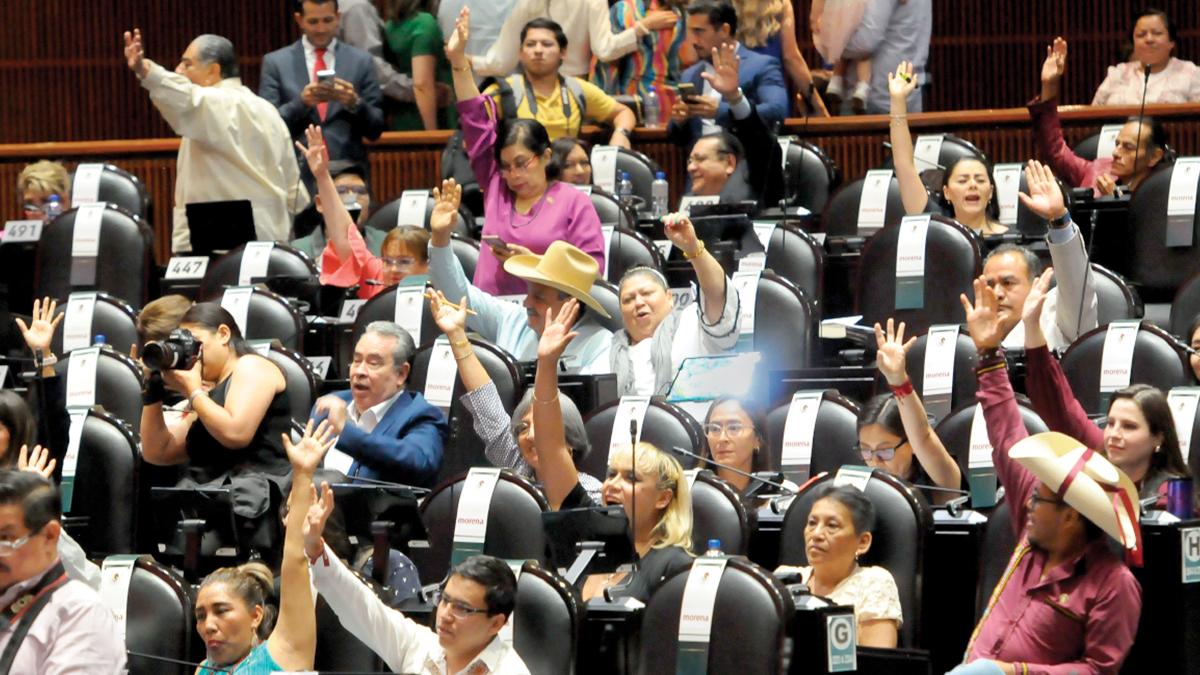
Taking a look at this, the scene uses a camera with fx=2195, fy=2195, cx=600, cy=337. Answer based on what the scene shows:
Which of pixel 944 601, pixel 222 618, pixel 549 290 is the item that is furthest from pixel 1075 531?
pixel 549 290

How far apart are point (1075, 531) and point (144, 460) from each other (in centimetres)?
227

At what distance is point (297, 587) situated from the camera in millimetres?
4230

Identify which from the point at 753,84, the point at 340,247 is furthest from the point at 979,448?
the point at 753,84

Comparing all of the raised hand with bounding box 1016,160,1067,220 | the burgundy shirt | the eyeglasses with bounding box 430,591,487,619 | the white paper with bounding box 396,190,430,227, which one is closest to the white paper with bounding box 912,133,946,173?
the white paper with bounding box 396,190,430,227

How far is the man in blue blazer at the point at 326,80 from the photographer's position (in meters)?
7.54

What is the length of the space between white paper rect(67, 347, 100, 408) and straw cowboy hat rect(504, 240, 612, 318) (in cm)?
112

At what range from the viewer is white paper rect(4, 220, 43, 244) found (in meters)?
7.07

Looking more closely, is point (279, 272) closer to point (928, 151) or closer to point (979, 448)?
point (928, 151)

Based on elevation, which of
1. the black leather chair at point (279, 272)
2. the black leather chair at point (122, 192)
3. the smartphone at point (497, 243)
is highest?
the black leather chair at point (122, 192)

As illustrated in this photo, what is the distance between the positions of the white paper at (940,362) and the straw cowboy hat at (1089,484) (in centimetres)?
142

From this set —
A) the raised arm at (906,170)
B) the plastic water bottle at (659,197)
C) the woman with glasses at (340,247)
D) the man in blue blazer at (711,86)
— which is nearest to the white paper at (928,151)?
the man in blue blazer at (711,86)

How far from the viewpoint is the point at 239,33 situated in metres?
9.87

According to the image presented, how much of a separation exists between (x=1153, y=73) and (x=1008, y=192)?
1030mm

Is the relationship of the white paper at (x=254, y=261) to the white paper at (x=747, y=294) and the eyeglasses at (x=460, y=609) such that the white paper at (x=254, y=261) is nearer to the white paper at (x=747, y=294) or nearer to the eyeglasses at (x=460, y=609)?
the white paper at (x=747, y=294)
